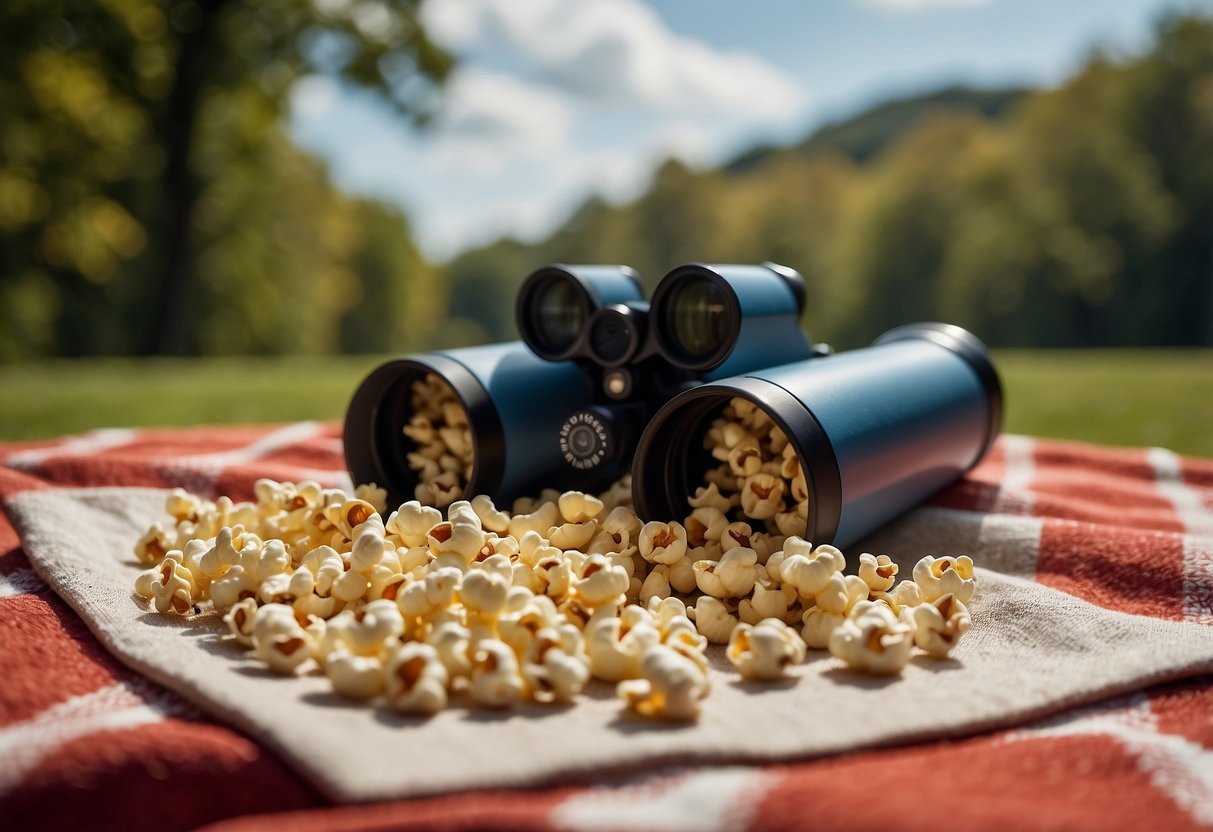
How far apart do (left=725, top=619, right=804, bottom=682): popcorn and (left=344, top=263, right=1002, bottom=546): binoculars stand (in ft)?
0.73

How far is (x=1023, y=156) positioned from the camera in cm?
1581

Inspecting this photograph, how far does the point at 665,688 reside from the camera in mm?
866

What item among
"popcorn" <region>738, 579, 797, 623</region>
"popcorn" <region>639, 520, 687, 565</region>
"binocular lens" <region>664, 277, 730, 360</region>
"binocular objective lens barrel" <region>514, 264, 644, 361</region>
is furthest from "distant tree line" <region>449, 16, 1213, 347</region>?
"popcorn" <region>738, 579, 797, 623</region>

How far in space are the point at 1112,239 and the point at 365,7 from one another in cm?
1110

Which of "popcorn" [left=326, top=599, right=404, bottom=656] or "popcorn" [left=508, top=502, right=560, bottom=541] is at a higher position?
"popcorn" [left=508, top=502, right=560, bottom=541]

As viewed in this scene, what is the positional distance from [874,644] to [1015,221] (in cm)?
1590

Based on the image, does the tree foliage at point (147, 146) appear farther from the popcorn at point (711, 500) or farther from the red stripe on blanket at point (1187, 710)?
the red stripe on blanket at point (1187, 710)

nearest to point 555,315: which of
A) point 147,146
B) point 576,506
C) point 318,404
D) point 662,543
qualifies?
point 576,506

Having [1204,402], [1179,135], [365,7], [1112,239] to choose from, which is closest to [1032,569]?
[1204,402]

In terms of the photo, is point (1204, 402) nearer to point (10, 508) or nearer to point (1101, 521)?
point (1101, 521)

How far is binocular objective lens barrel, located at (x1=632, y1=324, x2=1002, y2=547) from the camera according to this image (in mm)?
1191

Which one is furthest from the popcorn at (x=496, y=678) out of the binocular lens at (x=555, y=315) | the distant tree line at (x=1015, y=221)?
the distant tree line at (x=1015, y=221)

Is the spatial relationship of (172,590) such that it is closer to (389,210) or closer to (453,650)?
(453,650)

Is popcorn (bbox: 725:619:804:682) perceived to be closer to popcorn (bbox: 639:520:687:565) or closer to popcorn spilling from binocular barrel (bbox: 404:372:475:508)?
popcorn (bbox: 639:520:687:565)
